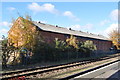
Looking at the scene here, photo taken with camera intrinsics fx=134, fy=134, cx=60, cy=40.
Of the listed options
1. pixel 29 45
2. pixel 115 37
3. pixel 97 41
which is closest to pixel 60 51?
pixel 29 45

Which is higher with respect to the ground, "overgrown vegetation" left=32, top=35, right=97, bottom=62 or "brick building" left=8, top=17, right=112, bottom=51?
"brick building" left=8, top=17, right=112, bottom=51

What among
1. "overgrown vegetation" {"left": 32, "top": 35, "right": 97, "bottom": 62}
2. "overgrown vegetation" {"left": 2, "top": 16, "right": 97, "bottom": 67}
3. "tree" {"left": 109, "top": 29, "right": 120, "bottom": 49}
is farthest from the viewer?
"tree" {"left": 109, "top": 29, "right": 120, "bottom": 49}

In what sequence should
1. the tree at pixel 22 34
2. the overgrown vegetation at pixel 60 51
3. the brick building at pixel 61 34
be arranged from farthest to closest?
the brick building at pixel 61 34 → the overgrown vegetation at pixel 60 51 → the tree at pixel 22 34

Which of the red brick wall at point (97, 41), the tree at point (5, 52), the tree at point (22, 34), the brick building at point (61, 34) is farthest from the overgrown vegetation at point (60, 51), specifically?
the red brick wall at point (97, 41)

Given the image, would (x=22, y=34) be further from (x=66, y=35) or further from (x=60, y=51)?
(x=66, y=35)

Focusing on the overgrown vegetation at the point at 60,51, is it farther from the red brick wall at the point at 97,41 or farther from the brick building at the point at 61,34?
the red brick wall at the point at 97,41

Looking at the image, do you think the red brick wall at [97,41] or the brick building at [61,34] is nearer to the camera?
the brick building at [61,34]

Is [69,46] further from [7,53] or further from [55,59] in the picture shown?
[7,53]

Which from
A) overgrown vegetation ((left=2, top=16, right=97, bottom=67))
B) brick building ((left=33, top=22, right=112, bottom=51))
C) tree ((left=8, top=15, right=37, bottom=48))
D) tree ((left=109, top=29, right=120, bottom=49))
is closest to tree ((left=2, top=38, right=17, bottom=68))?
overgrown vegetation ((left=2, top=16, right=97, bottom=67))

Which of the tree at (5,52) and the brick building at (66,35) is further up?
the brick building at (66,35)

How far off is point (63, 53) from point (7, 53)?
415 inches

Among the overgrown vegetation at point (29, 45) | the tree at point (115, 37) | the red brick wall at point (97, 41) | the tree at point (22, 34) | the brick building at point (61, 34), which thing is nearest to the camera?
the overgrown vegetation at point (29, 45)

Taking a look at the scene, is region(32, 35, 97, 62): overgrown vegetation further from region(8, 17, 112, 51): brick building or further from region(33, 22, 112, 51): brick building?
region(33, 22, 112, 51): brick building

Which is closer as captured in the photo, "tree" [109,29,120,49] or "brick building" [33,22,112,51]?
"brick building" [33,22,112,51]
